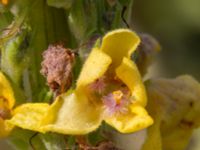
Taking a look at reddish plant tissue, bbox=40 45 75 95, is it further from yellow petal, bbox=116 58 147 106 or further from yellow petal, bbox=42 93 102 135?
yellow petal, bbox=116 58 147 106

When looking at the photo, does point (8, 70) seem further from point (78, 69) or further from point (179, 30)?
point (179, 30)

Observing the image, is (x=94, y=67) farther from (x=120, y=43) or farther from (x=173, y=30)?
(x=173, y=30)

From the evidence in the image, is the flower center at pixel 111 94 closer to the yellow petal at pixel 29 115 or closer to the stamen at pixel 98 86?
the stamen at pixel 98 86

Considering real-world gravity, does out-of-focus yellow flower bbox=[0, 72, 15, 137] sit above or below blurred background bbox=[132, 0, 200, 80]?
above

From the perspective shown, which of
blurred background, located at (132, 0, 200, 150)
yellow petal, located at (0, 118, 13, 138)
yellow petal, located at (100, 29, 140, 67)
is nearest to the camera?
yellow petal, located at (100, 29, 140, 67)

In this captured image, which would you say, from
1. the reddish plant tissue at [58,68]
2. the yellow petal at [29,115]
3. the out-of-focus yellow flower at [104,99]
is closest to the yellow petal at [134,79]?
the out-of-focus yellow flower at [104,99]

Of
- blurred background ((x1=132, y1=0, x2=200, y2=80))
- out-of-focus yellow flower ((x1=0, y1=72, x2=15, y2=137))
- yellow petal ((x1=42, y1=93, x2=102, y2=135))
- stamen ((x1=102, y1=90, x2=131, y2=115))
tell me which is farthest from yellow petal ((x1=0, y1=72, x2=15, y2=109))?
blurred background ((x1=132, y1=0, x2=200, y2=80))

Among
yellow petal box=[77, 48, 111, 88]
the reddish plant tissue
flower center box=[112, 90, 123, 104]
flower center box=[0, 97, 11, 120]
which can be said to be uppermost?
yellow petal box=[77, 48, 111, 88]

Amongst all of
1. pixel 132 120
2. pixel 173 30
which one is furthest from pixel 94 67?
pixel 173 30
